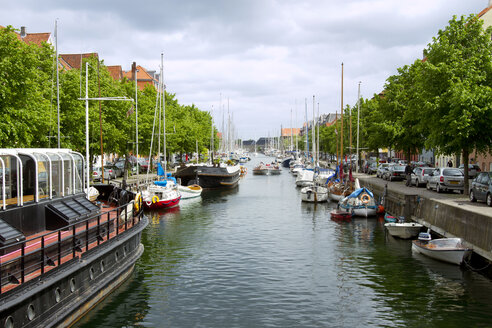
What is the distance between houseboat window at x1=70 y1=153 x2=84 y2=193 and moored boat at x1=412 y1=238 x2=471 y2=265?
580 inches

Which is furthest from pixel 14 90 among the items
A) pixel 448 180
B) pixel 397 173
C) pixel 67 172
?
pixel 397 173

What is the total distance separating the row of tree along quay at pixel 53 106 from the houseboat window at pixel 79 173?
4.44m

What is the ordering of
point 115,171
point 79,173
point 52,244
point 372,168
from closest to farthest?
point 52,244, point 79,173, point 115,171, point 372,168

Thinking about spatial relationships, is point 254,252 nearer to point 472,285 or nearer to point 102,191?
point 102,191

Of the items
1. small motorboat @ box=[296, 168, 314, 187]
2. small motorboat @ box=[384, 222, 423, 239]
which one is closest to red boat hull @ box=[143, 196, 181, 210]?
small motorboat @ box=[384, 222, 423, 239]

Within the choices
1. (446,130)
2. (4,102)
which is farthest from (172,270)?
(446,130)

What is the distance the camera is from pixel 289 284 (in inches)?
765

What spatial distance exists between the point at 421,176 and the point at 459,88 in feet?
45.1

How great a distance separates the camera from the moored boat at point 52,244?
1091cm

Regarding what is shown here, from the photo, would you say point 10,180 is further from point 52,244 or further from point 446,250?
point 446,250

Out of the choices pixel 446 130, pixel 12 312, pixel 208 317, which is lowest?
pixel 208 317

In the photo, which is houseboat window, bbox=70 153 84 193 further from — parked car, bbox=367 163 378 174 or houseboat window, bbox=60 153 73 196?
parked car, bbox=367 163 378 174

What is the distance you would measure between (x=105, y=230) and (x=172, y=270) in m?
5.78

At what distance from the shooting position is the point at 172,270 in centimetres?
2162
